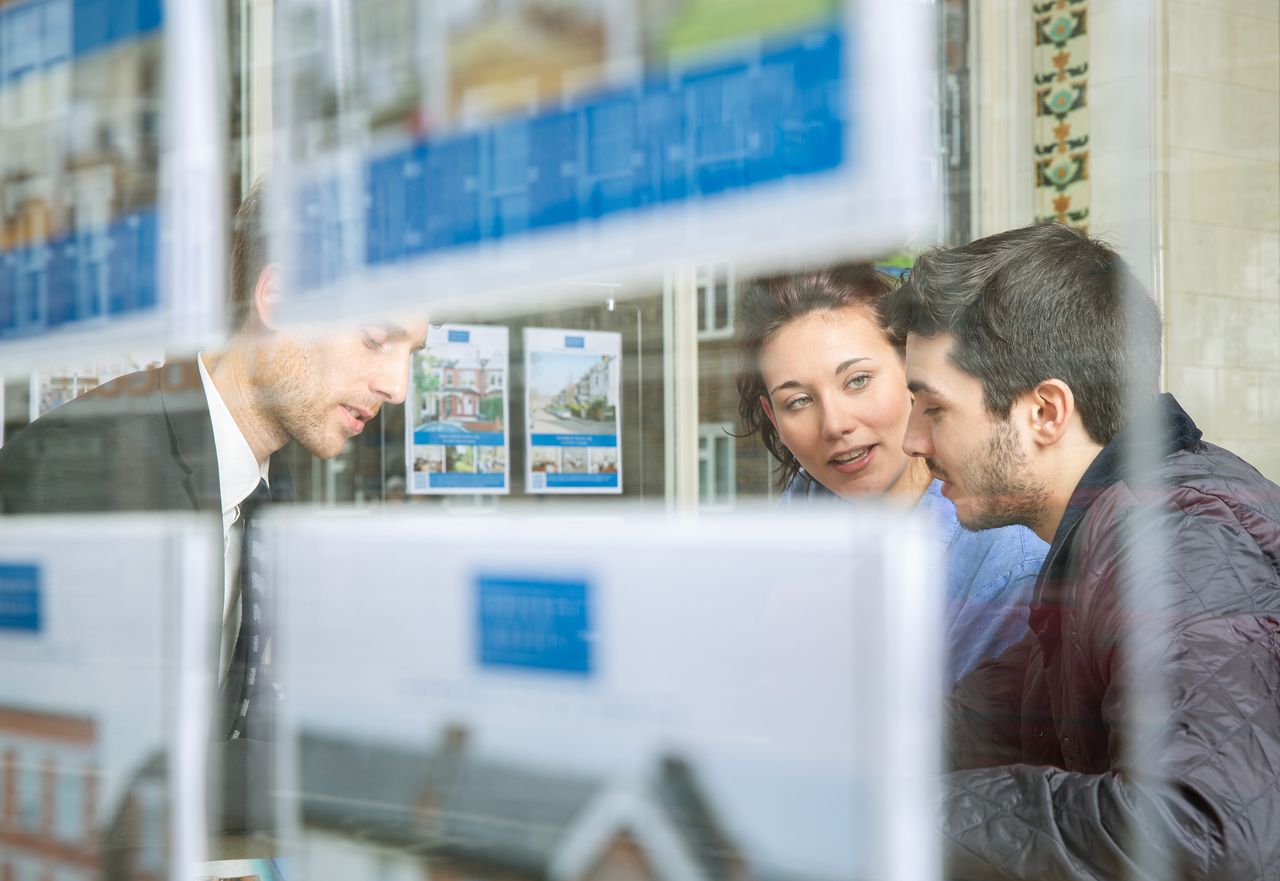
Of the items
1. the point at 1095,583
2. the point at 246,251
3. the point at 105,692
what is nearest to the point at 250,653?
the point at 105,692

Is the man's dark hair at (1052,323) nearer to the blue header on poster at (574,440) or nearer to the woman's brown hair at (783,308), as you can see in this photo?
the woman's brown hair at (783,308)

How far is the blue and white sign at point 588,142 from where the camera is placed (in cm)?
115

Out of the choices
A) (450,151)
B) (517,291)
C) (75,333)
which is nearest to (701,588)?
(517,291)

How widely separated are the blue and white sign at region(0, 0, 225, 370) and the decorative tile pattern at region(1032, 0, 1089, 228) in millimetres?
971

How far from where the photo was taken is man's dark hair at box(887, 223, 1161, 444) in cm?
141

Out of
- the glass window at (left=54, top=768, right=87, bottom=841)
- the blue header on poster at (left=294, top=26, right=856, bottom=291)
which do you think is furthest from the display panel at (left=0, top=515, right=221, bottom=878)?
the blue header on poster at (left=294, top=26, right=856, bottom=291)

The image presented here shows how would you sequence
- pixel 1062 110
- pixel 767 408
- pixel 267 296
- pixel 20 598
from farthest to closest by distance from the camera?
pixel 20 598, pixel 267 296, pixel 1062 110, pixel 767 408

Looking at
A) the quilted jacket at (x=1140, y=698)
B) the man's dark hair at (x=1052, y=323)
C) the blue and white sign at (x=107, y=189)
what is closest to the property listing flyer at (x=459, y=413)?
the blue and white sign at (x=107, y=189)

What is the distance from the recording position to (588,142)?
4.36 feet

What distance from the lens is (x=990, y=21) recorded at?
1.60m

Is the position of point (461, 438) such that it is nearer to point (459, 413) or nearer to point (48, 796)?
point (459, 413)

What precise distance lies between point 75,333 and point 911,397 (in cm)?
111

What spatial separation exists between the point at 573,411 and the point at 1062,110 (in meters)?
0.60

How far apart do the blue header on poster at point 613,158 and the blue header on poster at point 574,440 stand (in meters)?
0.21
